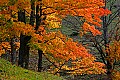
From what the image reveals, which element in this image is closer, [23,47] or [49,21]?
[23,47]

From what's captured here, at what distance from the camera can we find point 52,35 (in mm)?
16562

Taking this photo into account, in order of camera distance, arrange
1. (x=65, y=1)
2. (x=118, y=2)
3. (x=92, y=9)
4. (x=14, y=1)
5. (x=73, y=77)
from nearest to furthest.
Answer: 1. (x=14, y=1)
2. (x=65, y=1)
3. (x=92, y=9)
4. (x=73, y=77)
5. (x=118, y=2)

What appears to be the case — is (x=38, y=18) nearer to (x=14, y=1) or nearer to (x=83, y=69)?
(x=14, y=1)

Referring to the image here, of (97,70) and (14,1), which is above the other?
(14,1)

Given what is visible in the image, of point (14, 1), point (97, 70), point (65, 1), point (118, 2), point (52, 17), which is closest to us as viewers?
point (14, 1)

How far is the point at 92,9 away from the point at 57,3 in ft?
6.69

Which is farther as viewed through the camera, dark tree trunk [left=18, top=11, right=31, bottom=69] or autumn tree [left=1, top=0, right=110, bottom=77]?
dark tree trunk [left=18, top=11, right=31, bottom=69]

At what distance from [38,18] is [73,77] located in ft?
47.1

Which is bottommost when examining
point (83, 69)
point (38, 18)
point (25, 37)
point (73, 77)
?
point (73, 77)

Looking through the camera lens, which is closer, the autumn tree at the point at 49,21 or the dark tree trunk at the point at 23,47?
the autumn tree at the point at 49,21

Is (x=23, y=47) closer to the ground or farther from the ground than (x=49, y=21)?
closer to the ground

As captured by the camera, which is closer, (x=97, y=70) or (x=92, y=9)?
(x=92, y=9)

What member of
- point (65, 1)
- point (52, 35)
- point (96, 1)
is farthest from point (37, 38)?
point (96, 1)

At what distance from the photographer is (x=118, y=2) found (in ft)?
216
